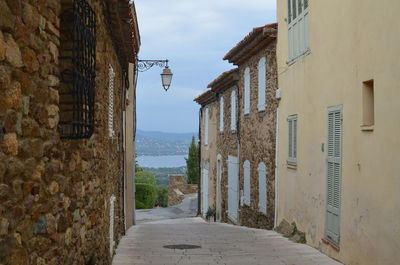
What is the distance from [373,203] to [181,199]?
33405 mm

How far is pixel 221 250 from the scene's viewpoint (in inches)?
421

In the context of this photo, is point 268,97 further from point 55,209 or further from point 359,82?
point 55,209

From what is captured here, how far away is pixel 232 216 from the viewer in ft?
65.5

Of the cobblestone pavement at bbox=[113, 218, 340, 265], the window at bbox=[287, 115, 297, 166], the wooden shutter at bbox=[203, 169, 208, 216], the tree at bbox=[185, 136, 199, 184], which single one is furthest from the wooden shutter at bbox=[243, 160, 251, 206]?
the tree at bbox=[185, 136, 199, 184]

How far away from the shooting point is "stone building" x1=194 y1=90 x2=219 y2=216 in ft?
79.5

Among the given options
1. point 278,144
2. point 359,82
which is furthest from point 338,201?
point 278,144

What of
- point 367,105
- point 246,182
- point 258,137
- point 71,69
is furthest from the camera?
point 246,182

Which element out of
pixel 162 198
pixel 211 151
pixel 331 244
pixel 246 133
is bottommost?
pixel 162 198

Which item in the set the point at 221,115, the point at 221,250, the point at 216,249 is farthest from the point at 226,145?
the point at 221,250

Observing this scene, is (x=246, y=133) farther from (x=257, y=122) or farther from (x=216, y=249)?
(x=216, y=249)

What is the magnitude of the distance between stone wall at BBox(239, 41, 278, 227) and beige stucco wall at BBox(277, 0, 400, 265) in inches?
70.7

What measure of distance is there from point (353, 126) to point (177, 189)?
35.0m

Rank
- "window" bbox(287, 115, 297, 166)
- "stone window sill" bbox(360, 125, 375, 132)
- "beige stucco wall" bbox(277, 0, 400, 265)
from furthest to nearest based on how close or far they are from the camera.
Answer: "window" bbox(287, 115, 297, 166)
"stone window sill" bbox(360, 125, 375, 132)
"beige stucco wall" bbox(277, 0, 400, 265)

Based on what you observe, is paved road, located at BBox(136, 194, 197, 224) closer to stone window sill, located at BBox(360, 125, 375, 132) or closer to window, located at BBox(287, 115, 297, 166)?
window, located at BBox(287, 115, 297, 166)
